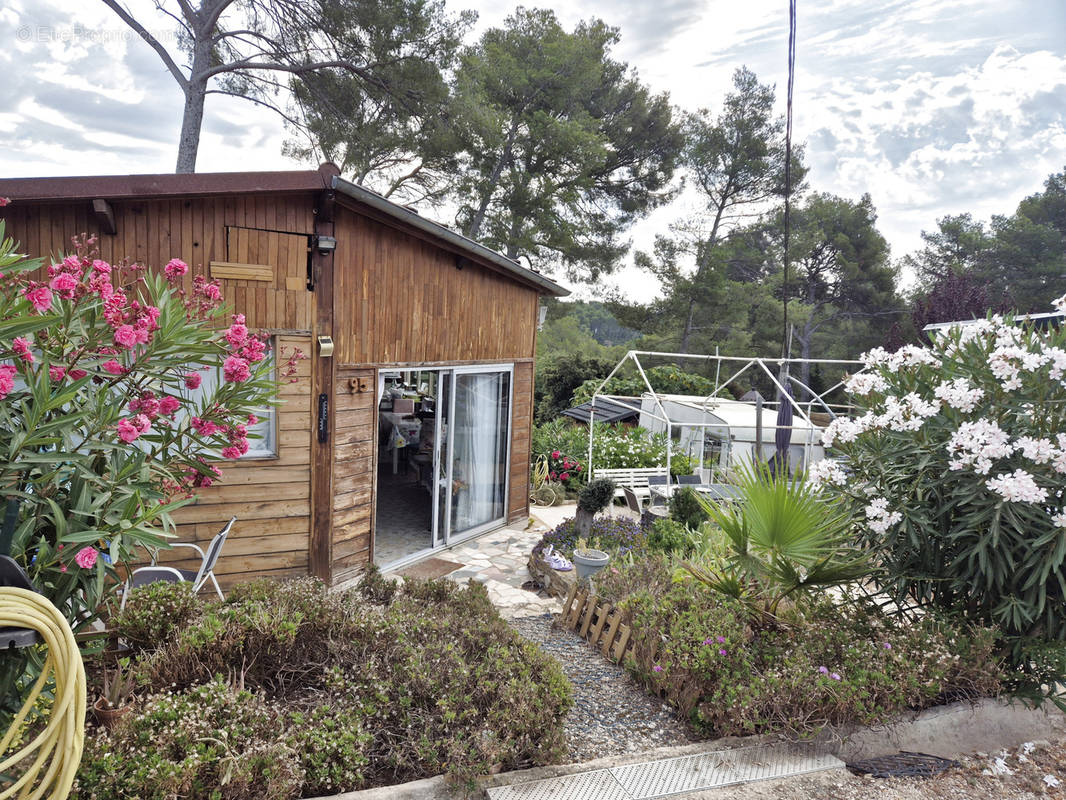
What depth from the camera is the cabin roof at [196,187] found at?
4441 millimetres

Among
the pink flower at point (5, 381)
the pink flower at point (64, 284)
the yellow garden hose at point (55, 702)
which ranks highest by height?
the pink flower at point (64, 284)

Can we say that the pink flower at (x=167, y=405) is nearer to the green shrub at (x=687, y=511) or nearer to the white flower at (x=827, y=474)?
the white flower at (x=827, y=474)

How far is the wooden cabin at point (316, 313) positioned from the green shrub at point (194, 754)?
2.46 metres

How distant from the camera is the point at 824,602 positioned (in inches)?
170

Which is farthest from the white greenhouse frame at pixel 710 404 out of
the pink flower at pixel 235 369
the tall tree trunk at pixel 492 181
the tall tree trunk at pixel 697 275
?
the tall tree trunk at pixel 697 275

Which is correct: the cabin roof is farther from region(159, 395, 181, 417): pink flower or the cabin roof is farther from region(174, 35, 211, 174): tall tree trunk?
region(174, 35, 211, 174): tall tree trunk

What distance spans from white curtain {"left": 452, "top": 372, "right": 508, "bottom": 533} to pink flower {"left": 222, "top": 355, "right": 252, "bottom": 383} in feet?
14.6

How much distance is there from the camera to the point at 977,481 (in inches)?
150

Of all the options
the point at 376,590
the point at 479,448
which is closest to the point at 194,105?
the point at 479,448

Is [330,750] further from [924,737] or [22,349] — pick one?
[924,737]

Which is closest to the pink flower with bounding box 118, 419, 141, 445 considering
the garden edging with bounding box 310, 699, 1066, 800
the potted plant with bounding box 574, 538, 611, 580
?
the garden edging with bounding box 310, 699, 1066, 800

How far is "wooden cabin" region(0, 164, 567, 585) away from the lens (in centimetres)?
491

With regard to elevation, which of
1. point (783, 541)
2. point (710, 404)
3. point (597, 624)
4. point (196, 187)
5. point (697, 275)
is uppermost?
point (697, 275)

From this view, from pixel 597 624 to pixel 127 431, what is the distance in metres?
3.60
